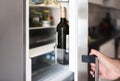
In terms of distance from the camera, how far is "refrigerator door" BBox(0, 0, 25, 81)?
963 mm

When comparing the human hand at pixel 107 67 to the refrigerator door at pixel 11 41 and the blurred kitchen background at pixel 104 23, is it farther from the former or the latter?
the refrigerator door at pixel 11 41

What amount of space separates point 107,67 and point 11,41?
1.58ft

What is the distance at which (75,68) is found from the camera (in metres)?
0.85

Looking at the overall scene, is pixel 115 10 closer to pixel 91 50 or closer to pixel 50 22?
pixel 91 50

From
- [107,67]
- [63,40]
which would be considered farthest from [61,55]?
[107,67]

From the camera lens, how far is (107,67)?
2.51ft

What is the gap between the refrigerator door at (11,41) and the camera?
3.16ft

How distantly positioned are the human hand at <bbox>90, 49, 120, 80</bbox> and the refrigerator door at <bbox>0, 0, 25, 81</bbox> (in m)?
0.40

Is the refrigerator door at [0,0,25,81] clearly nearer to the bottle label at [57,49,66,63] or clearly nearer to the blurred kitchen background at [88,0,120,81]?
the bottle label at [57,49,66,63]

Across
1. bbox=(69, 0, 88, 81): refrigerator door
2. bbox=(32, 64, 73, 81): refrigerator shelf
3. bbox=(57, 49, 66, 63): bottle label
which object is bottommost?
bbox=(32, 64, 73, 81): refrigerator shelf

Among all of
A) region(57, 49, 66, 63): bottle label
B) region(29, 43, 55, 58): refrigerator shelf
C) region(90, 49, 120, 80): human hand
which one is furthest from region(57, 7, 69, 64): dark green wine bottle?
region(90, 49, 120, 80): human hand

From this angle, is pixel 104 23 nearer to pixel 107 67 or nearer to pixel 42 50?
pixel 107 67

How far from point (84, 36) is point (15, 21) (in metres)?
0.41

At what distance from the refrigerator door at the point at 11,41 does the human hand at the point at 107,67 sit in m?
0.40
